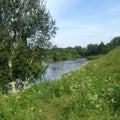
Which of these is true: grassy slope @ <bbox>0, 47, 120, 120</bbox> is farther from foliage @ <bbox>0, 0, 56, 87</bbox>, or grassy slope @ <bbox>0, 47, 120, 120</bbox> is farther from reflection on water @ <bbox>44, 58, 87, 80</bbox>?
foliage @ <bbox>0, 0, 56, 87</bbox>

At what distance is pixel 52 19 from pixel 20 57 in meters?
4.78

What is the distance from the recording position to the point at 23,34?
26562 millimetres

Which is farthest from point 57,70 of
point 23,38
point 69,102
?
point 69,102

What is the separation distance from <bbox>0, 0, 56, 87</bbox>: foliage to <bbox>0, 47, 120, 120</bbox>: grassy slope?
52.6 feet

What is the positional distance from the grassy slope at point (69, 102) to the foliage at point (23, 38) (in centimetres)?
1604

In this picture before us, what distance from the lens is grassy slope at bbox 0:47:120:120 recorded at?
23.0 feet

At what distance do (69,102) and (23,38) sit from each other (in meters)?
19.3

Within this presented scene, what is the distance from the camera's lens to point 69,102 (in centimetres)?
785

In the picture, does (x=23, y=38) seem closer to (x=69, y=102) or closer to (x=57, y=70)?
(x=69, y=102)

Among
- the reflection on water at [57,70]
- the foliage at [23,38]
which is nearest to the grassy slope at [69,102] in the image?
the reflection on water at [57,70]

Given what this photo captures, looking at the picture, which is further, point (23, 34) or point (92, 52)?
point (92, 52)

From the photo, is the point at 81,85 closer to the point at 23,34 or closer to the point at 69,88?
the point at 69,88

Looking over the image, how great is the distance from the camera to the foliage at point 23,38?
25.4 meters

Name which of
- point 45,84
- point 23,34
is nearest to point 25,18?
point 23,34
